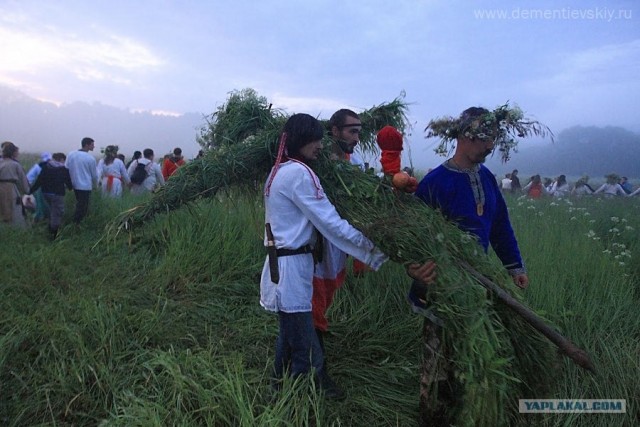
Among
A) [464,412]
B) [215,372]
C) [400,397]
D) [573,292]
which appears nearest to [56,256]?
[215,372]

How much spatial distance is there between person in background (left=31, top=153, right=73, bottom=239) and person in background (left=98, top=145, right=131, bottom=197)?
1714 millimetres

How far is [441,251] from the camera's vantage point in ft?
7.45

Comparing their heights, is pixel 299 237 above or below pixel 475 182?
below

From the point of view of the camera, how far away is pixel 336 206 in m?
2.62

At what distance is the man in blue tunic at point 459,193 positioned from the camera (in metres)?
2.41

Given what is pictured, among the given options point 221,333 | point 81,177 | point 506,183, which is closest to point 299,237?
point 221,333

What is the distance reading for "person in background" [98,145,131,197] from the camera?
9.30 m

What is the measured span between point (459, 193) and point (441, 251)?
0.42m

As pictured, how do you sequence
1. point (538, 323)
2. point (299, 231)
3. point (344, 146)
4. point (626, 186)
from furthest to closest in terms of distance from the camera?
point (626, 186) → point (344, 146) → point (299, 231) → point (538, 323)

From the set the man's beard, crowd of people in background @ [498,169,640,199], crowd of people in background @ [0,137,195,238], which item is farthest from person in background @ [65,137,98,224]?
crowd of people in background @ [498,169,640,199]

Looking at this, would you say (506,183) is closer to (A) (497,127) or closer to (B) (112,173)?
(B) (112,173)

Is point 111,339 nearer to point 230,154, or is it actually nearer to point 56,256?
point 230,154

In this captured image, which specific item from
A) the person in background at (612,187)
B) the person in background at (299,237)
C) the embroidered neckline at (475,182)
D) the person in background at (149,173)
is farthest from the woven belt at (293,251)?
the person in background at (612,187)

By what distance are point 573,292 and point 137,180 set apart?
849 cm
